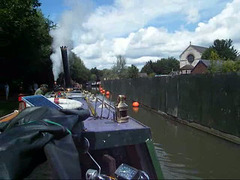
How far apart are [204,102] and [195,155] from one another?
314cm

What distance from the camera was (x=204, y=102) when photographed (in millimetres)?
9758

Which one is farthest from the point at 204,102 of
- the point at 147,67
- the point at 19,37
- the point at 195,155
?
the point at 147,67

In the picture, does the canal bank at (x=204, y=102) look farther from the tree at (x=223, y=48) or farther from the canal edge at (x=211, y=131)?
the tree at (x=223, y=48)

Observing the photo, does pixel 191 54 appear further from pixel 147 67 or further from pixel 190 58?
pixel 147 67

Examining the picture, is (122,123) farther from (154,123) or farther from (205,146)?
(154,123)

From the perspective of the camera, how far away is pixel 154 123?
Result: 11.7m

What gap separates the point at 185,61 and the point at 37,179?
4054 inches

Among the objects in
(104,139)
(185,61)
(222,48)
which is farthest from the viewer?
(185,61)

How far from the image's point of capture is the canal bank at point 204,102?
26.7 feet

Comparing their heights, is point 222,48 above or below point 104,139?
above

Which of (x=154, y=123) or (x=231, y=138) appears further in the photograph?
(x=154, y=123)

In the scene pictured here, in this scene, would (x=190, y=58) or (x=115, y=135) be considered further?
(x=190, y=58)

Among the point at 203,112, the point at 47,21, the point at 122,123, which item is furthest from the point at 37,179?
the point at 47,21

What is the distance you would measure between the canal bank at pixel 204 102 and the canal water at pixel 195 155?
38 centimetres
